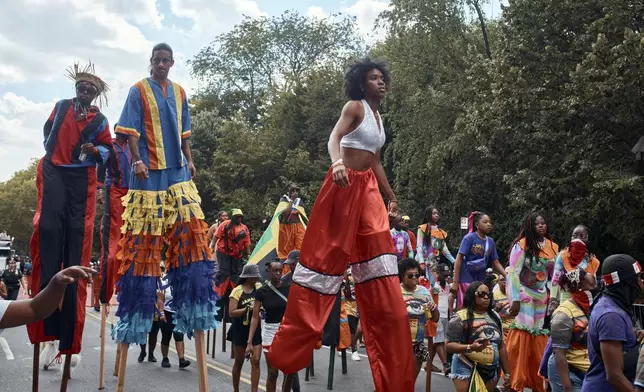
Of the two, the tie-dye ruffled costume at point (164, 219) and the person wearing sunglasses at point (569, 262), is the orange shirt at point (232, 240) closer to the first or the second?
the person wearing sunglasses at point (569, 262)

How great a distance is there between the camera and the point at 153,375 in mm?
9211

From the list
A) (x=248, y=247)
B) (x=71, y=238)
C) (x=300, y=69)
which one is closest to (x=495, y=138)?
(x=248, y=247)

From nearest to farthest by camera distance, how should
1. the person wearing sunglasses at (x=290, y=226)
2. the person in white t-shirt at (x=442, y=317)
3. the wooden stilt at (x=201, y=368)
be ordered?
1. the wooden stilt at (x=201, y=368)
2. the person in white t-shirt at (x=442, y=317)
3. the person wearing sunglasses at (x=290, y=226)

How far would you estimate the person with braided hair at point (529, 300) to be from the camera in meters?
8.11

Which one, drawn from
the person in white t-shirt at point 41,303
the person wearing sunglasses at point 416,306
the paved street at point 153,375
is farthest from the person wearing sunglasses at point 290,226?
the person in white t-shirt at point 41,303

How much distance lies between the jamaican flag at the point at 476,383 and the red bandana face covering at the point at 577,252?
2.11m

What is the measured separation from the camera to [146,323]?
6430 mm

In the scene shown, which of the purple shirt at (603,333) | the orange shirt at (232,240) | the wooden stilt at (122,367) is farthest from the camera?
the orange shirt at (232,240)

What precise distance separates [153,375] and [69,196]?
145 inches

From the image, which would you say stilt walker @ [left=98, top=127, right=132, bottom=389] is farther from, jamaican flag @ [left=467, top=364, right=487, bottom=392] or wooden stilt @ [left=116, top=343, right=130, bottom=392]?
jamaican flag @ [left=467, top=364, right=487, bottom=392]

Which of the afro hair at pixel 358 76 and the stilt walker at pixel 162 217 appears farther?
the stilt walker at pixel 162 217

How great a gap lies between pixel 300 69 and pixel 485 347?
135ft

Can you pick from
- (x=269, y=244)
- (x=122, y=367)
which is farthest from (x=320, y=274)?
(x=269, y=244)

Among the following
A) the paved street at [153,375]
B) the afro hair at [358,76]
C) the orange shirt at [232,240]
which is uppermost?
the afro hair at [358,76]
